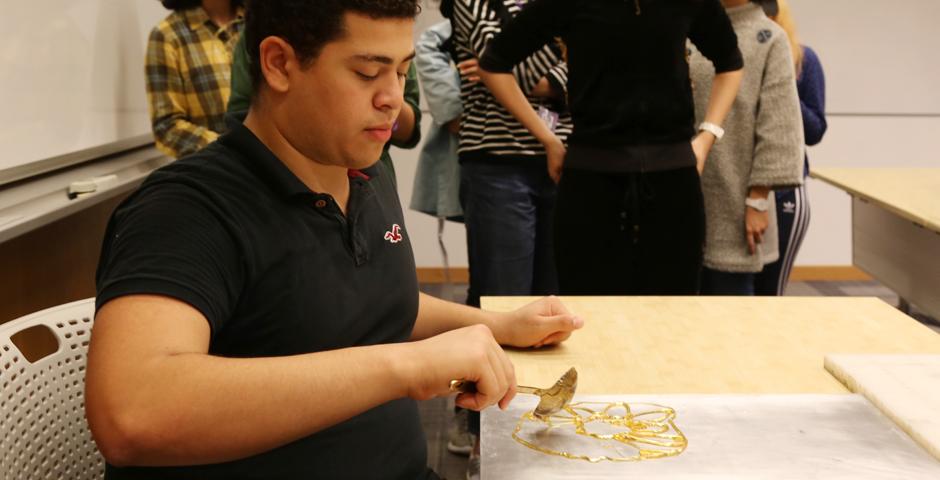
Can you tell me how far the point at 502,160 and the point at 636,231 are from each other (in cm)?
59

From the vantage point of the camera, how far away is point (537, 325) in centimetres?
130

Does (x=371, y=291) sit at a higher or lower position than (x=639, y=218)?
higher

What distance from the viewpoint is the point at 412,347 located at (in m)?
0.92

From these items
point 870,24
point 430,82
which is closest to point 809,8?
point 870,24

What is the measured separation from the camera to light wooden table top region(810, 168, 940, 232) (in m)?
2.30

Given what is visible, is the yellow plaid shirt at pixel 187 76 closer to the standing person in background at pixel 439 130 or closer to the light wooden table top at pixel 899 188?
the standing person in background at pixel 439 130

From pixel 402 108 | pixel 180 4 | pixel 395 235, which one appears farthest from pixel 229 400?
pixel 180 4

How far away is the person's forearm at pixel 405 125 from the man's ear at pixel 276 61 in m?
1.20

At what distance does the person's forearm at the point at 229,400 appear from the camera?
0.81 metres

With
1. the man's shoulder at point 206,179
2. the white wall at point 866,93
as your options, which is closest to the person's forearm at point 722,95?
the man's shoulder at point 206,179

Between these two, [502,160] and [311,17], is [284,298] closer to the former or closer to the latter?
[311,17]

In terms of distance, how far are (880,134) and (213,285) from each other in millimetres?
4660

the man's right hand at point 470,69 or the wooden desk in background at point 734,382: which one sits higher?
the man's right hand at point 470,69

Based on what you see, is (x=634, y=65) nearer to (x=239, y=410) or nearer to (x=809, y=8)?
(x=239, y=410)
